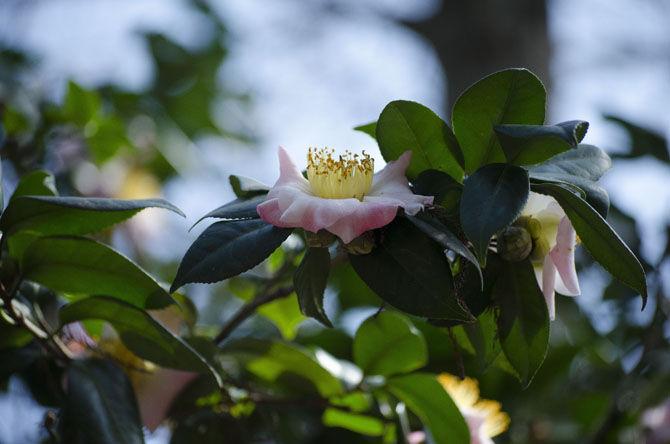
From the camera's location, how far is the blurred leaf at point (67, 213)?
0.75 metres

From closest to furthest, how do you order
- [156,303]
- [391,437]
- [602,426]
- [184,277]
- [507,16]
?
[184,277] → [156,303] → [391,437] → [602,426] → [507,16]

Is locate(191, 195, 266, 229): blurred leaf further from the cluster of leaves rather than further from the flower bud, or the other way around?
the flower bud

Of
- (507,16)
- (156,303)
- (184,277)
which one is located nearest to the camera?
(184,277)

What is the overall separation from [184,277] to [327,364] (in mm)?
405

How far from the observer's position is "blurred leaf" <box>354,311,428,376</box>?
3.23 feet

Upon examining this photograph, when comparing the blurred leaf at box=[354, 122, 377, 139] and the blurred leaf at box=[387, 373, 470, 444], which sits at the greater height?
the blurred leaf at box=[354, 122, 377, 139]

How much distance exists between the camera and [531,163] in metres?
0.74

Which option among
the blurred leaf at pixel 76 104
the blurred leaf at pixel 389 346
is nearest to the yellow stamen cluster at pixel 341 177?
the blurred leaf at pixel 389 346

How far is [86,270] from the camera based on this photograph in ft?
2.72

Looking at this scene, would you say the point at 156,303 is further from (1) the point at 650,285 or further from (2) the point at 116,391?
(1) the point at 650,285

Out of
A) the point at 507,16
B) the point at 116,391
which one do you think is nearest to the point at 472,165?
the point at 116,391

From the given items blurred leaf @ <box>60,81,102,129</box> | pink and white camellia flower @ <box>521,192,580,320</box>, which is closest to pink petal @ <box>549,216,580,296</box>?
pink and white camellia flower @ <box>521,192,580,320</box>

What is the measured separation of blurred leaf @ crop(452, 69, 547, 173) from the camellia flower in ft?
0.97

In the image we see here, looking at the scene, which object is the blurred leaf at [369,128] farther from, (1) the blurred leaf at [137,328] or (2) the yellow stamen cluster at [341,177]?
(1) the blurred leaf at [137,328]
